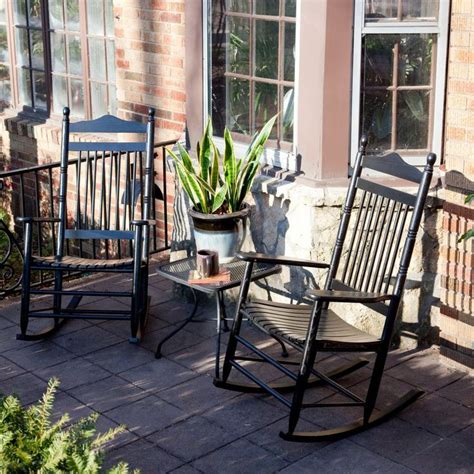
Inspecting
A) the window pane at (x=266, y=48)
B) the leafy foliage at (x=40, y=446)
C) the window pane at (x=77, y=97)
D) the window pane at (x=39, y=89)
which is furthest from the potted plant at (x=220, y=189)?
the window pane at (x=39, y=89)

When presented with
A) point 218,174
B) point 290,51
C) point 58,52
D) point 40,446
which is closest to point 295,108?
point 290,51

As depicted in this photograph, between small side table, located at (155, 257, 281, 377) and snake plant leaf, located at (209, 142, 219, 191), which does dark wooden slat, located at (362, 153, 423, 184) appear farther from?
snake plant leaf, located at (209, 142, 219, 191)

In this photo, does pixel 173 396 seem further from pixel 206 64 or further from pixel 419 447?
pixel 206 64

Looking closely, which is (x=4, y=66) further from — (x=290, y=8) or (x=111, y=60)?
(x=290, y=8)

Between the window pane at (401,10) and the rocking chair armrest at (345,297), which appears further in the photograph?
the window pane at (401,10)

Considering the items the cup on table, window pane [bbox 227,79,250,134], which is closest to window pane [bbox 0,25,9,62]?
window pane [bbox 227,79,250,134]

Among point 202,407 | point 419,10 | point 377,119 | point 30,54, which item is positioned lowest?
point 202,407

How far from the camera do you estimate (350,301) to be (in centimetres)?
394

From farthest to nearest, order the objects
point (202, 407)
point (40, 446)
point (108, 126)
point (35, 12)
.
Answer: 1. point (35, 12)
2. point (108, 126)
3. point (202, 407)
4. point (40, 446)

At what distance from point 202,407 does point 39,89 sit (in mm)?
4297

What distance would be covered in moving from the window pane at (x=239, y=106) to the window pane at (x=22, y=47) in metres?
3.02

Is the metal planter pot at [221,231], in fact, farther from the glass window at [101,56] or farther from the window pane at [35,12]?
the window pane at [35,12]

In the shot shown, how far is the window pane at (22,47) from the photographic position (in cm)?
799

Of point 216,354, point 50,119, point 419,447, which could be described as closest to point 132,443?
point 216,354
